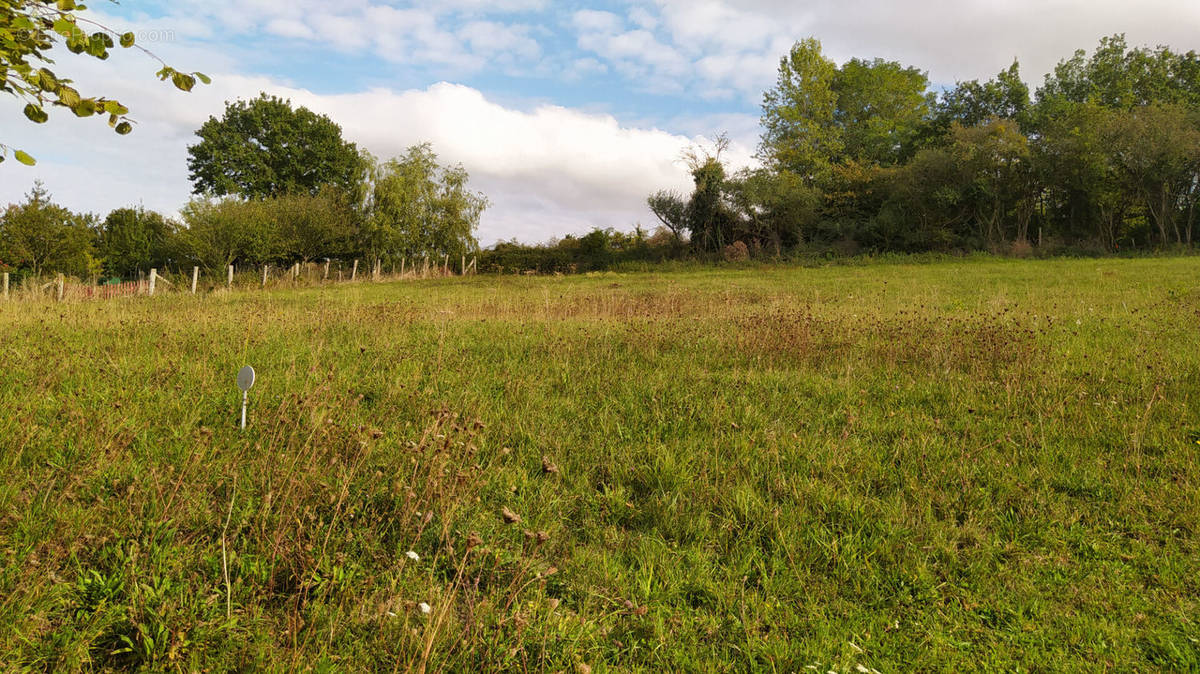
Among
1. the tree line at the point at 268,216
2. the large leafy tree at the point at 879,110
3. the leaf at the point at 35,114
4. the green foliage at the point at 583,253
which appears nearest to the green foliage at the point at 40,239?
the tree line at the point at 268,216

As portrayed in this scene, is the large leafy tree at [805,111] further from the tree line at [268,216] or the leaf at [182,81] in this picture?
the leaf at [182,81]

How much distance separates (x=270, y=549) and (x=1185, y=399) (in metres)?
7.71

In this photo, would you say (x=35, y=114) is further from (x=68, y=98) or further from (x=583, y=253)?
(x=583, y=253)

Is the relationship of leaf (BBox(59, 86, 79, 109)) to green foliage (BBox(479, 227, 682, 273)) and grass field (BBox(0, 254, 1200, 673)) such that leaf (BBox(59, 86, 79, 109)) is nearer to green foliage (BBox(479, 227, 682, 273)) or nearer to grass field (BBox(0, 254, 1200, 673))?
grass field (BBox(0, 254, 1200, 673))

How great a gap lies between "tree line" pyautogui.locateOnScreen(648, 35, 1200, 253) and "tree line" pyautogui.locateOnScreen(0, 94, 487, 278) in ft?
49.7

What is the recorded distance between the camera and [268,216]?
3438 cm

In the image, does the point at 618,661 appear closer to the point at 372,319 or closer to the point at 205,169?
the point at 372,319

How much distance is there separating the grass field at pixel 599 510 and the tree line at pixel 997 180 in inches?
1111

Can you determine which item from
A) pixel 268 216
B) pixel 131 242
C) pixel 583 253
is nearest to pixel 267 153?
pixel 131 242

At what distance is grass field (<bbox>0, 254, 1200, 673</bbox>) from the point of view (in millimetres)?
2703

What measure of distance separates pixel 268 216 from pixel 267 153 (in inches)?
753

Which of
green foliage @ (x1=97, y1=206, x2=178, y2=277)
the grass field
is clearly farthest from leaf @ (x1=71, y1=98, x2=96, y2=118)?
green foliage @ (x1=97, y1=206, x2=178, y2=277)

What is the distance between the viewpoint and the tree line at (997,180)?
3058 cm

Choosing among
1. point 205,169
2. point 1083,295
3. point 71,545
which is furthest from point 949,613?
point 205,169
